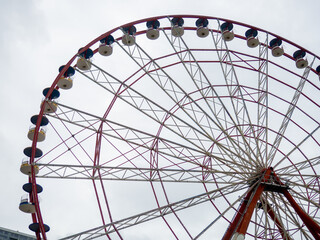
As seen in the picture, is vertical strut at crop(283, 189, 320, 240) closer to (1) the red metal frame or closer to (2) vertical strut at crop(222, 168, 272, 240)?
(1) the red metal frame

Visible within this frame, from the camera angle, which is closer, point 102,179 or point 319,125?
point 102,179

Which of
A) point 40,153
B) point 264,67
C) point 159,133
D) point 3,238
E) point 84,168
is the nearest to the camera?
point 84,168

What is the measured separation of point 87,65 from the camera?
18625 millimetres

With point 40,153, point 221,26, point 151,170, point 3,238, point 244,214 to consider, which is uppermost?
point 3,238

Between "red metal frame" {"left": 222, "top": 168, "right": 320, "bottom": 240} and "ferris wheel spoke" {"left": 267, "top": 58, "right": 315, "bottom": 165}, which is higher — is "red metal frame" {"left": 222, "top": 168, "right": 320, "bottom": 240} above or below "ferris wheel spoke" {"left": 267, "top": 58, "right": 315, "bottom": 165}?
below

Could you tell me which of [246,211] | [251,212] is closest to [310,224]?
[251,212]

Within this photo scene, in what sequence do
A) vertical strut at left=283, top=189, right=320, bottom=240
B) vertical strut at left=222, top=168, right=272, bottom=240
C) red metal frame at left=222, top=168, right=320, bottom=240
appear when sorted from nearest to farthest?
1. vertical strut at left=222, top=168, right=272, bottom=240
2. red metal frame at left=222, top=168, right=320, bottom=240
3. vertical strut at left=283, top=189, right=320, bottom=240

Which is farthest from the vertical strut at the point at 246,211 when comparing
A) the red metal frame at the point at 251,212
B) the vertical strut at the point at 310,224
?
the vertical strut at the point at 310,224

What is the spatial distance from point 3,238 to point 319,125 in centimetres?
5900

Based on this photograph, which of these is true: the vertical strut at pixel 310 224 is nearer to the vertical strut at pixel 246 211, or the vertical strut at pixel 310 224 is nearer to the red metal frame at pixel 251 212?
the red metal frame at pixel 251 212

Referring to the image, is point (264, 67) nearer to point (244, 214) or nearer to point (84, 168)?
point (244, 214)

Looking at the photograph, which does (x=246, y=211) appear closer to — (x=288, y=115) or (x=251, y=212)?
(x=251, y=212)

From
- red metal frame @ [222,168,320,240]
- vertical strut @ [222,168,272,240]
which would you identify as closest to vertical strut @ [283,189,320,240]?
red metal frame @ [222,168,320,240]

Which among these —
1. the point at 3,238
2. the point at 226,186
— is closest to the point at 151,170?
the point at 226,186
